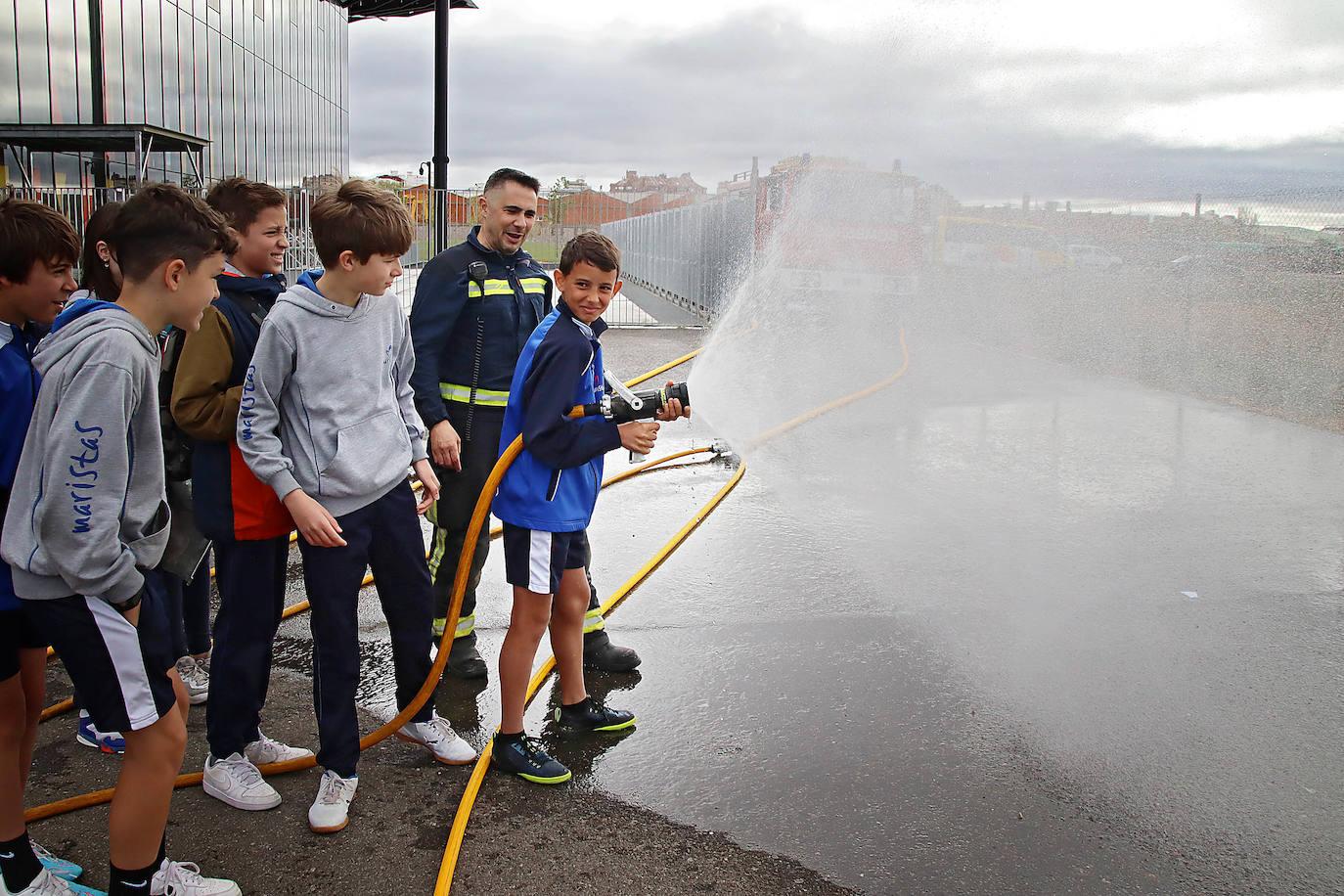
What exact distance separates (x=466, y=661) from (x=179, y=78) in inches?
873

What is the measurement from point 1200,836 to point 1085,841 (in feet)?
1.19

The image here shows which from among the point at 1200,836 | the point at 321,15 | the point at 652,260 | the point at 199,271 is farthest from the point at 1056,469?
the point at 321,15

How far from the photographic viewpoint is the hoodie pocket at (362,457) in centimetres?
301

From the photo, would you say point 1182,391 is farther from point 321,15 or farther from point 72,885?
point 321,15

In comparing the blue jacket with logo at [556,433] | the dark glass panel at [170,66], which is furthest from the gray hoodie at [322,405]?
the dark glass panel at [170,66]

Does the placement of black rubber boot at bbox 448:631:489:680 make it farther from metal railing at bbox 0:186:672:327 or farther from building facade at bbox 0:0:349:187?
building facade at bbox 0:0:349:187

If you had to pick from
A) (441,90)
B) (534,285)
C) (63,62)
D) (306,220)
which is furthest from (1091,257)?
Result: (63,62)

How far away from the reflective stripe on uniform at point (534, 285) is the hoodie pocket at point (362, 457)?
1155mm

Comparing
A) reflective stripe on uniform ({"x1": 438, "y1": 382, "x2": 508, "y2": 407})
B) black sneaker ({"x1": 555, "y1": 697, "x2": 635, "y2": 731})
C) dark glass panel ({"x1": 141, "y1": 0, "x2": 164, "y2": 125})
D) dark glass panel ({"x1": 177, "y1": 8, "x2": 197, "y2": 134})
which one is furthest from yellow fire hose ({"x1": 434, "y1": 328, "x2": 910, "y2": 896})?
dark glass panel ({"x1": 177, "y1": 8, "x2": 197, "y2": 134})

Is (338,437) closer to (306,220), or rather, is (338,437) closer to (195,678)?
(195,678)

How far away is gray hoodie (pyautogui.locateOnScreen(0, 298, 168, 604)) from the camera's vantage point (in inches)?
89.4

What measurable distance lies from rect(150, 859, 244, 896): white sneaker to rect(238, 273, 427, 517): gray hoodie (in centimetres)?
101

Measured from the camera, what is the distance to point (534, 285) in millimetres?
4227

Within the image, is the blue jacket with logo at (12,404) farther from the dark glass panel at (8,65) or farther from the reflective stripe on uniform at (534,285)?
the dark glass panel at (8,65)
